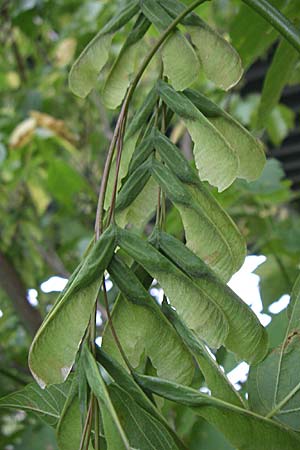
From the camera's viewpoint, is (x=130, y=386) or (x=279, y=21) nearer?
(x=130, y=386)

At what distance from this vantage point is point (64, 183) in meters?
1.49

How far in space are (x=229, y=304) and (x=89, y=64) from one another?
0.19m

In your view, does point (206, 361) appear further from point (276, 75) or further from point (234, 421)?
point (276, 75)

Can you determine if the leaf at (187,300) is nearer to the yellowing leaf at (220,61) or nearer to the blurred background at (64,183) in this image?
the yellowing leaf at (220,61)

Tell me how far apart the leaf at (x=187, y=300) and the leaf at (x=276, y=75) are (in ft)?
1.11

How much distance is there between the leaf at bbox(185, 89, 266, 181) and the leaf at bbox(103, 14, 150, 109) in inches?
2.8

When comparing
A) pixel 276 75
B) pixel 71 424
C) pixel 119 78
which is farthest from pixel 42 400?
pixel 276 75

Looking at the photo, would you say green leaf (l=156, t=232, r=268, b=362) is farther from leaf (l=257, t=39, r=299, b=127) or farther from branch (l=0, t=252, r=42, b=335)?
branch (l=0, t=252, r=42, b=335)

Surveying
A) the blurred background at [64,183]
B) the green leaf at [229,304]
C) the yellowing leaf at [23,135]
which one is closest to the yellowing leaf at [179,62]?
the green leaf at [229,304]

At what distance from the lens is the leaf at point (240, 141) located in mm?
461

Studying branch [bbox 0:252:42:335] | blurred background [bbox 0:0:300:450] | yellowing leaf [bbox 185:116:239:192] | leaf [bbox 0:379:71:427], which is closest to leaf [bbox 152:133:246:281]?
yellowing leaf [bbox 185:116:239:192]

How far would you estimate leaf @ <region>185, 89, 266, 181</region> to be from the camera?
46cm

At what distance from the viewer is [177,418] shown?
0.88 metres

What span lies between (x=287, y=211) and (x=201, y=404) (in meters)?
1.97
